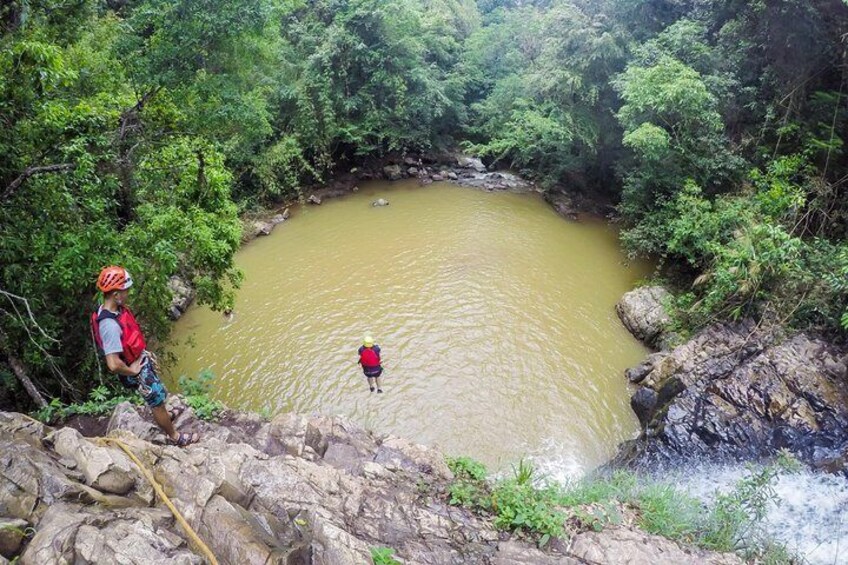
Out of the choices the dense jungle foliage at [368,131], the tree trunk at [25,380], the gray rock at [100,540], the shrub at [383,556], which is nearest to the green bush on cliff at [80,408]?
the tree trunk at [25,380]

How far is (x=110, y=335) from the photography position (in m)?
4.74

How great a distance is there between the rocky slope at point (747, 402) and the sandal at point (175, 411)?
7118mm

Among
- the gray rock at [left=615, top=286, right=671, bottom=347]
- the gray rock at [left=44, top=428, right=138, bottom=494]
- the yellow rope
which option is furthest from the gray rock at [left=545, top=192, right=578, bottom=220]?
the gray rock at [left=44, top=428, right=138, bottom=494]

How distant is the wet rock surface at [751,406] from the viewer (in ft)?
27.9

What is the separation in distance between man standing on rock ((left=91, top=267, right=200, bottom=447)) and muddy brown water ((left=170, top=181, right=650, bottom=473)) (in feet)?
16.3

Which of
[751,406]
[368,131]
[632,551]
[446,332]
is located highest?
[368,131]

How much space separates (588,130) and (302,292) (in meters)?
11.1

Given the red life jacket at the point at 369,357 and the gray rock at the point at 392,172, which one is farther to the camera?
the gray rock at the point at 392,172

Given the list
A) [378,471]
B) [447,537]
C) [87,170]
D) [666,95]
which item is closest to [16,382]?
[87,170]

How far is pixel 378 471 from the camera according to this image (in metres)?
6.60

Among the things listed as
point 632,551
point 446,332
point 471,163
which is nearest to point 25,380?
point 632,551

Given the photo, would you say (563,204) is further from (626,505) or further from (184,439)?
(184,439)

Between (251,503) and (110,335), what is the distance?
2.05 meters

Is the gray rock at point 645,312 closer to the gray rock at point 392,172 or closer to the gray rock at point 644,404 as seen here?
the gray rock at point 644,404
